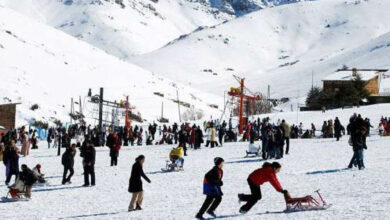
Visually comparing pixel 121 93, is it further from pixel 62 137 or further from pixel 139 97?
pixel 62 137

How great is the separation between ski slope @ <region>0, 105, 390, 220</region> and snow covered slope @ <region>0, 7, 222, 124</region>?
45439 mm

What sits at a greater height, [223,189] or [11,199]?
[223,189]

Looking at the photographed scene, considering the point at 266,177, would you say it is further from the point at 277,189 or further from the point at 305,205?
the point at 305,205

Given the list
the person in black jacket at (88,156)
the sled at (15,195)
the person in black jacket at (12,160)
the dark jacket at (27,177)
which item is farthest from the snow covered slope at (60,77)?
the dark jacket at (27,177)

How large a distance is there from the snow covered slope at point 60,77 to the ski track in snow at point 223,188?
46.0m

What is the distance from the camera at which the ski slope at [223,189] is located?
15797 mm

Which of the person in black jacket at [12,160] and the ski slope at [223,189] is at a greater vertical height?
the person in black jacket at [12,160]

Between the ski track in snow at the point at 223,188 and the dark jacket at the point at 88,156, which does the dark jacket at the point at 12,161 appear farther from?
the dark jacket at the point at 88,156

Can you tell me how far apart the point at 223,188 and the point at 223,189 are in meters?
0.22

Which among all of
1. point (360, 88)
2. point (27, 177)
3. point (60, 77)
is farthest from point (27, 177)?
point (60, 77)

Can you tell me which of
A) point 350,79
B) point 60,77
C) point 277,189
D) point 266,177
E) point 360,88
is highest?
point 350,79

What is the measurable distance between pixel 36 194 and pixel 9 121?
3839 cm

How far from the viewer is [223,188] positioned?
2030 cm

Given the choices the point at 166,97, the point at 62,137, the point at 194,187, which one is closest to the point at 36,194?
the point at 194,187
